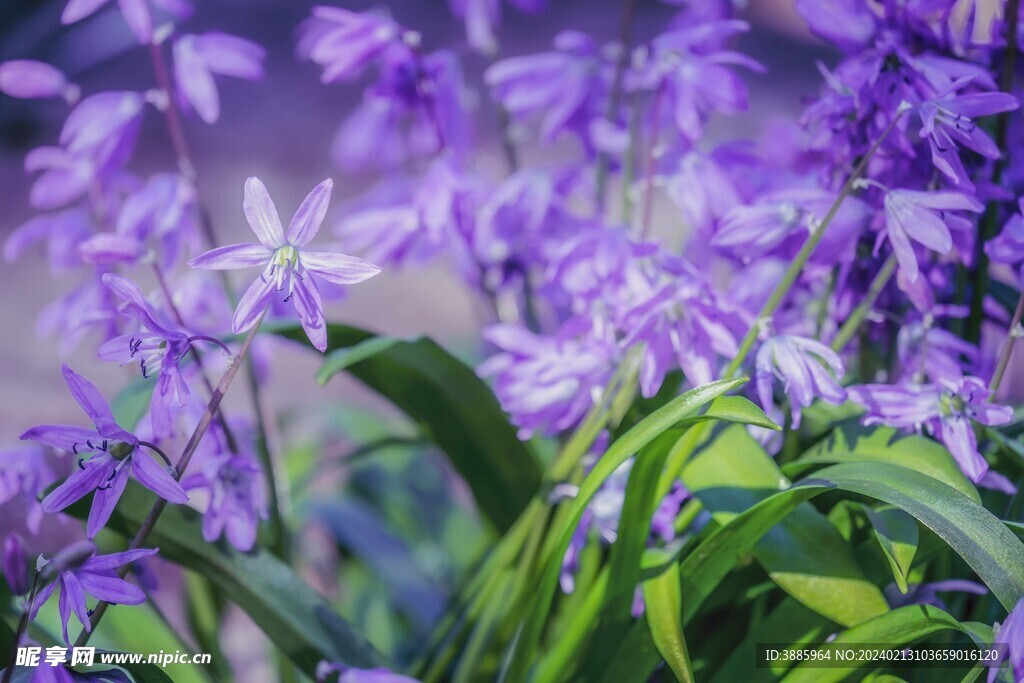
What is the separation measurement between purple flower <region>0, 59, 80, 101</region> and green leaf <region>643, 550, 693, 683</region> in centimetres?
52

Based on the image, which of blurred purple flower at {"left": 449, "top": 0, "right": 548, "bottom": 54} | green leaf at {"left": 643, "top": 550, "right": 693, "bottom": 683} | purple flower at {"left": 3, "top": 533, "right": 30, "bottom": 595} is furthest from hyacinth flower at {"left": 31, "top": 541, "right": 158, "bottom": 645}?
blurred purple flower at {"left": 449, "top": 0, "right": 548, "bottom": 54}

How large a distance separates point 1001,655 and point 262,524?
487mm

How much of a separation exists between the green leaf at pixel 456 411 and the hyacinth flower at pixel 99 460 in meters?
0.16

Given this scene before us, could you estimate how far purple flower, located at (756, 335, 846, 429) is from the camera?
18.6 inches

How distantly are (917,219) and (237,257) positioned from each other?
1.16 ft

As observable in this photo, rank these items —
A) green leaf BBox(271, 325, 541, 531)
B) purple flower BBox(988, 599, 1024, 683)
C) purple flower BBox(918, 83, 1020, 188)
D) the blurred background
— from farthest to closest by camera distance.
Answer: the blurred background → green leaf BBox(271, 325, 541, 531) → purple flower BBox(918, 83, 1020, 188) → purple flower BBox(988, 599, 1024, 683)

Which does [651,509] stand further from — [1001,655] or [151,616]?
[151,616]

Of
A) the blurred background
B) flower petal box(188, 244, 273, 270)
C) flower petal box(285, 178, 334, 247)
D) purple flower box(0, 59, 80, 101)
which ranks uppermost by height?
purple flower box(0, 59, 80, 101)

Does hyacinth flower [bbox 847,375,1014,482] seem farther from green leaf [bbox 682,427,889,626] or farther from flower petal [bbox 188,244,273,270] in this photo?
flower petal [bbox 188,244,273,270]

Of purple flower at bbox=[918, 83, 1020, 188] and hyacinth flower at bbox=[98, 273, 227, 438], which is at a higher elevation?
purple flower at bbox=[918, 83, 1020, 188]

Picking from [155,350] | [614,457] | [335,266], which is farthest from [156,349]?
[614,457]

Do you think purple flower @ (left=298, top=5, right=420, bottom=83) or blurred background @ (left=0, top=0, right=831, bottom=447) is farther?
blurred background @ (left=0, top=0, right=831, bottom=447)

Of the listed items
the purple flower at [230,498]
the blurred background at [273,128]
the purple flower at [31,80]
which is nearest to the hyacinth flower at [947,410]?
the purple flower at [230,498]

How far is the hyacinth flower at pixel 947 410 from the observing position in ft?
1.57
